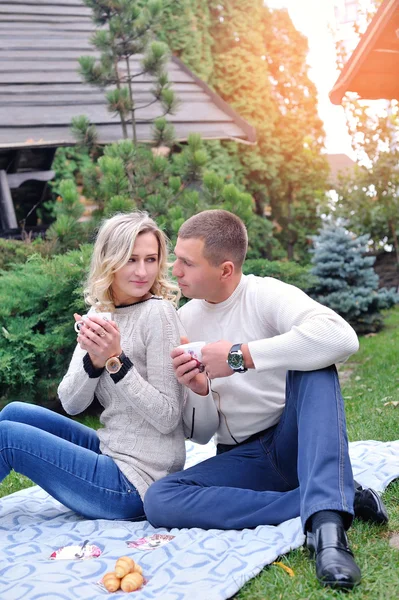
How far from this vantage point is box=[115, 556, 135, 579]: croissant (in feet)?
8.05

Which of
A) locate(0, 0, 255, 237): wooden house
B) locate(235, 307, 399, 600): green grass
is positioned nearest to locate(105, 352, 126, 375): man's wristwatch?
locate(235, 307, 399, 600): green grass

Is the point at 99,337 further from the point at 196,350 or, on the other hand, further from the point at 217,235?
the point at 217,235

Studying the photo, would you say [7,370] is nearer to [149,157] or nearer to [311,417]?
[149,157]

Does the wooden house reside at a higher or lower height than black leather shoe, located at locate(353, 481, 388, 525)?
higher

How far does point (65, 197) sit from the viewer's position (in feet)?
21.4

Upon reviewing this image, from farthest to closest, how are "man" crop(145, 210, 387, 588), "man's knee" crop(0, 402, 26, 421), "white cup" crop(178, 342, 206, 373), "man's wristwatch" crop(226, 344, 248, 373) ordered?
1. "man's knee" crop(0, 402, 26, 421)
2. "white cup" crop(178, 342, 206, 373)
3. "man's wristwatch" crop(226, 344, 248, 373)
4. "man" crop(145, 210, 387, 588)

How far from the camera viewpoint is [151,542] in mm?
2793

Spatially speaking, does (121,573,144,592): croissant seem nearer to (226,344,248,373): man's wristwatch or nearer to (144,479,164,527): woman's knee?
(144,479,164,527): woman's knee

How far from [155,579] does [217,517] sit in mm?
402

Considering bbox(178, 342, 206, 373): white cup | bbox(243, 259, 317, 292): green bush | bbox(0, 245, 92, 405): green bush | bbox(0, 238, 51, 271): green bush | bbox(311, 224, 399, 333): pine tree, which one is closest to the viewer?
bbox(178, 342, 206, 373): white cup

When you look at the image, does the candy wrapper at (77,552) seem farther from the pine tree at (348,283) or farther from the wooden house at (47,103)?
the pine tree at (348,283)

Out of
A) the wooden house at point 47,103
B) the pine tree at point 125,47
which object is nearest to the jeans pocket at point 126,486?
the pine tree at point 125,47

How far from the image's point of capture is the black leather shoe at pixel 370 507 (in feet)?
9.00

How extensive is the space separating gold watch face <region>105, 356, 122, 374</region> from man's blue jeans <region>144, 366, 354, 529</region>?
1.61 ft
